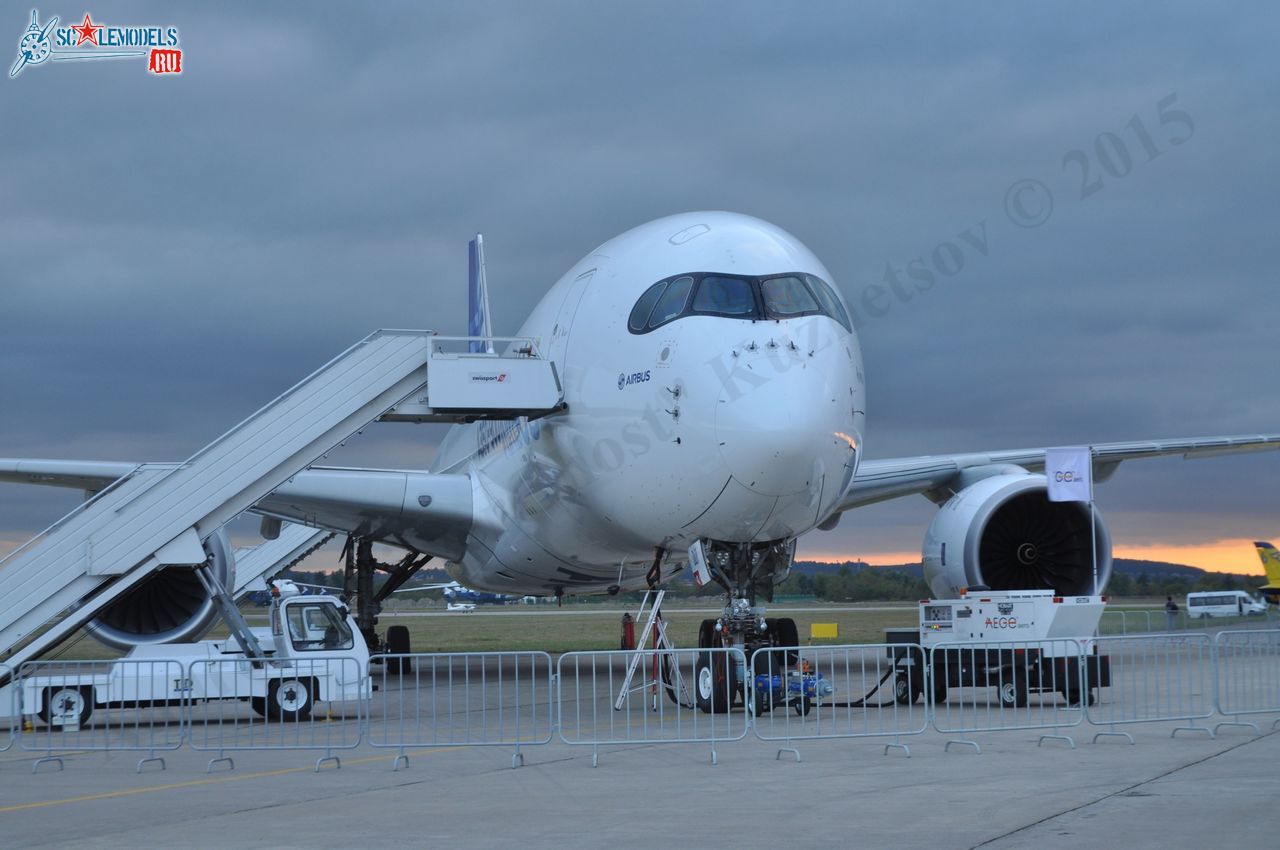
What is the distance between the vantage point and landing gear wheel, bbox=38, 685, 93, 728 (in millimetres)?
12734

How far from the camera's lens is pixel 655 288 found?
1245 cm

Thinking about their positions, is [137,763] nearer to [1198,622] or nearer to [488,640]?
[488,640]

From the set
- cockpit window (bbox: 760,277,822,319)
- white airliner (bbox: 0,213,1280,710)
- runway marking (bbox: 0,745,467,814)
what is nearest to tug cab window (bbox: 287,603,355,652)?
white airliner (bbox: 0,213,1280,710)

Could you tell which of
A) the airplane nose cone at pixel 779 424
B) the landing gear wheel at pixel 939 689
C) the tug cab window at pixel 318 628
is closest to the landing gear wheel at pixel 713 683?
the airplane nose cone at pixel 779 424

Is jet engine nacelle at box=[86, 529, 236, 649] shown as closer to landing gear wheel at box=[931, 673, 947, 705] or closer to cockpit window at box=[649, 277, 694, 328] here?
cockpit window at box=[649, 277, 694, 328]

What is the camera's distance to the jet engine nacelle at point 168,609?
16.4 meters

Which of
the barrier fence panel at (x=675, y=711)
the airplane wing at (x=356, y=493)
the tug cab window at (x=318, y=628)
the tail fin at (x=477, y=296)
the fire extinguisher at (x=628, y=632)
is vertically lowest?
the fire extinguisher at (x=628, y=632)

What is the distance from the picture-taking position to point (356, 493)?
17.4m

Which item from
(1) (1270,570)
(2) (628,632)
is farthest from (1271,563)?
(2) (628,632)

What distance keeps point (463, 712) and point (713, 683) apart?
10.6 ft

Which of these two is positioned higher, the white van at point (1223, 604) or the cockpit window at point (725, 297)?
the cockpit window at point (725, 297)

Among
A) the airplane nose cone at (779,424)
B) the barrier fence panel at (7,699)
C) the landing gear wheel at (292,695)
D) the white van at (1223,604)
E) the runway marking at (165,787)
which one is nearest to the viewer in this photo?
the runway marking at (165,787)

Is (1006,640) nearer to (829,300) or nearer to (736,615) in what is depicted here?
(736,615)

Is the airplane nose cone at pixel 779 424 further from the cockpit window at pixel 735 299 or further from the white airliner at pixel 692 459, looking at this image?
the cockpit window at pixel 735 299
